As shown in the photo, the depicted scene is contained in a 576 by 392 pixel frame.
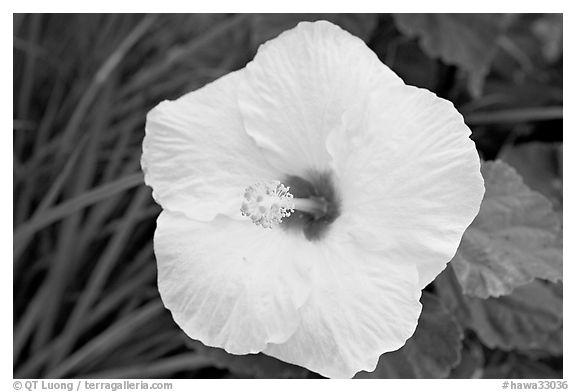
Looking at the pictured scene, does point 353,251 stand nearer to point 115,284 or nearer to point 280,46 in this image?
point 280,46

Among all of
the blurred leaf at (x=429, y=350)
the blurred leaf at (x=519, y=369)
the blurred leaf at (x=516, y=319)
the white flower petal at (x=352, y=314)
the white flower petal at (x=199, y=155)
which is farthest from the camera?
the blurred leaf at (x=519, y=369)

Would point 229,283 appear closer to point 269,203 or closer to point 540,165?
A: point 269,203

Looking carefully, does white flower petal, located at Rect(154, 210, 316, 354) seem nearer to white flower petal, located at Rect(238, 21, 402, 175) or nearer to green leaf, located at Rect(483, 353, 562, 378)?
white flower petal, located at Rect(238, 21, 402, 175)

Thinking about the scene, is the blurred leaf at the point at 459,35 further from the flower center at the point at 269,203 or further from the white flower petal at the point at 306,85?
the flower center at the point at 269,203

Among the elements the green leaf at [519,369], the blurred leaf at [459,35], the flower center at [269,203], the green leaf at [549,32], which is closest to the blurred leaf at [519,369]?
the green leaf at [519,369]

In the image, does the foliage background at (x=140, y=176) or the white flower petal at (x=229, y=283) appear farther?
the foliage background at (x=140, y=176)

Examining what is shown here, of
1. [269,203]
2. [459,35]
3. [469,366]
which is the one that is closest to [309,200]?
[269,203]
